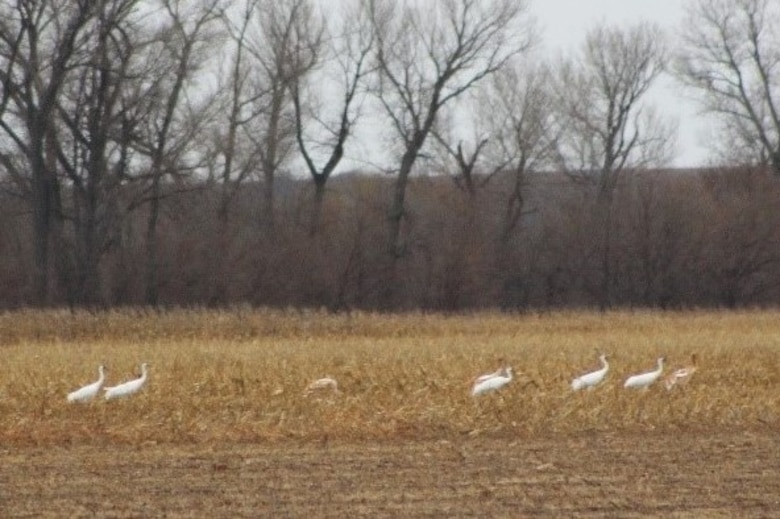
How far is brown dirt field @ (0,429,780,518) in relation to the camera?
11289 millimetres

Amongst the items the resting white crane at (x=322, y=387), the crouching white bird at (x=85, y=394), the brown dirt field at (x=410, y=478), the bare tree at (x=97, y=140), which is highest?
the bare tree at (x=97, y=140)

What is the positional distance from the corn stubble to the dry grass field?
0.17 feet

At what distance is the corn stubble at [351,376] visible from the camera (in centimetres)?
1694

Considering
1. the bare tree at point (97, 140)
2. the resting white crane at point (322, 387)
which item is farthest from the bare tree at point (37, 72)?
the resting white crane at point (322, 387)

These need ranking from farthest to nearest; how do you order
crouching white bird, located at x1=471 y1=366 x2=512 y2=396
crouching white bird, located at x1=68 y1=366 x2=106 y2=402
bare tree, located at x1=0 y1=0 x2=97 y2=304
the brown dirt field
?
1. bare tree, located at x1=0 y1=0 x2=97 y2=304
2. crouching white bird, located at x1=471 y1=366 x2=512 y2=396
3. crouching white bird, located at x1=68 y1=366 x2=106 y2=402
4. the brown dirt field

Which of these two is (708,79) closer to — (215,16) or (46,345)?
(215,16)

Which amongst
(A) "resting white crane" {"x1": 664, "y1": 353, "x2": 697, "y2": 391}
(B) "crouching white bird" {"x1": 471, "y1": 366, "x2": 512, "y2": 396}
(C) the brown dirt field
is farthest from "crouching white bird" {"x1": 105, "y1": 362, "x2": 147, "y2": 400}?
(A) "resting white crane" {"x1": 664, "y1": 353, "x2": 697, "y2": 391}

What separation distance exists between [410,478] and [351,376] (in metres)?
8.89

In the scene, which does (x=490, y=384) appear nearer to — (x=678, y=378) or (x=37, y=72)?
(x=678, y=378)

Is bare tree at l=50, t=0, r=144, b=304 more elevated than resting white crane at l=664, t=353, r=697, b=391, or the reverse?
bare tree at l=50, t=0, r=144, b=304

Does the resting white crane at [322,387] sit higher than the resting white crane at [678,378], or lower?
higher

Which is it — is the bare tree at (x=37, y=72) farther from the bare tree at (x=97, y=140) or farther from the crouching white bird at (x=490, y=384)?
the crouching white bird at (x=490, y=384)

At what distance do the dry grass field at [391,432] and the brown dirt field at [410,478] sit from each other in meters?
0.03

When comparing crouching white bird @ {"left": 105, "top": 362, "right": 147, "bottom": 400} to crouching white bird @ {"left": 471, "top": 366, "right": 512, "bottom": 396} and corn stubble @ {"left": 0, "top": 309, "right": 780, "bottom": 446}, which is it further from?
crouching white bird @ {"left": 471, "top": 366, "right": 512, "bottom": 396}
